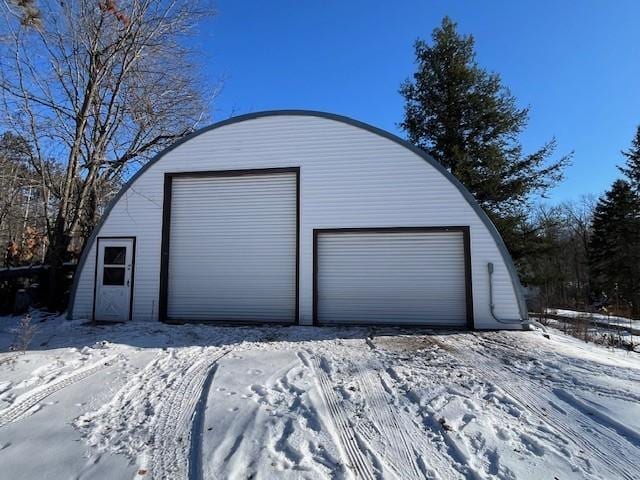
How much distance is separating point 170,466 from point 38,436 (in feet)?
5.06

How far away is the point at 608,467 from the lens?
9.80 ft

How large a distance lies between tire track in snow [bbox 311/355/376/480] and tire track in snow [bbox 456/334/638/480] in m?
1.93

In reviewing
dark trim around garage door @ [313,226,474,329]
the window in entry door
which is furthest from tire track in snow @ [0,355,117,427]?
dark trim around garage door @ [313,226,474,329]

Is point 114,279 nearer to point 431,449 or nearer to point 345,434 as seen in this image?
point 345,434

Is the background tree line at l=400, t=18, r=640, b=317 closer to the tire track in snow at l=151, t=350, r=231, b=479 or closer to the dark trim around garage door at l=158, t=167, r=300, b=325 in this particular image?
the dark trim around garage door at l=158, t=167, r=300, b=325

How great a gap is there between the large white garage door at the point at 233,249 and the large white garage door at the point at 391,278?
1.01m

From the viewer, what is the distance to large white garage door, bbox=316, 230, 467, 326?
909 centimetres

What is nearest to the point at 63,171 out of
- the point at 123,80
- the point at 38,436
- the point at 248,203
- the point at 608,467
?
the point at 123,80

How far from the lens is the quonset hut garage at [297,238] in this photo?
9.10 meters

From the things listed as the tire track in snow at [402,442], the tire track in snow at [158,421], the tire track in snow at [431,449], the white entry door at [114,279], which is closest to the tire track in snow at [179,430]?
the tire track in snow at [158,421]

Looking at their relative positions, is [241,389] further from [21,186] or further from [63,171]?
[63,171]

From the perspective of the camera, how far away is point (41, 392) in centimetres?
452

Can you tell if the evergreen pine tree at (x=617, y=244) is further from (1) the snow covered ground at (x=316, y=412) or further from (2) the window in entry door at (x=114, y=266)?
(2) the window in entry door at (x=114, y=266)

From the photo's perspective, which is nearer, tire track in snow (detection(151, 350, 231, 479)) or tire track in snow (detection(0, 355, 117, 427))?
tire track in snow (detection(151, 350, 231, 479))
